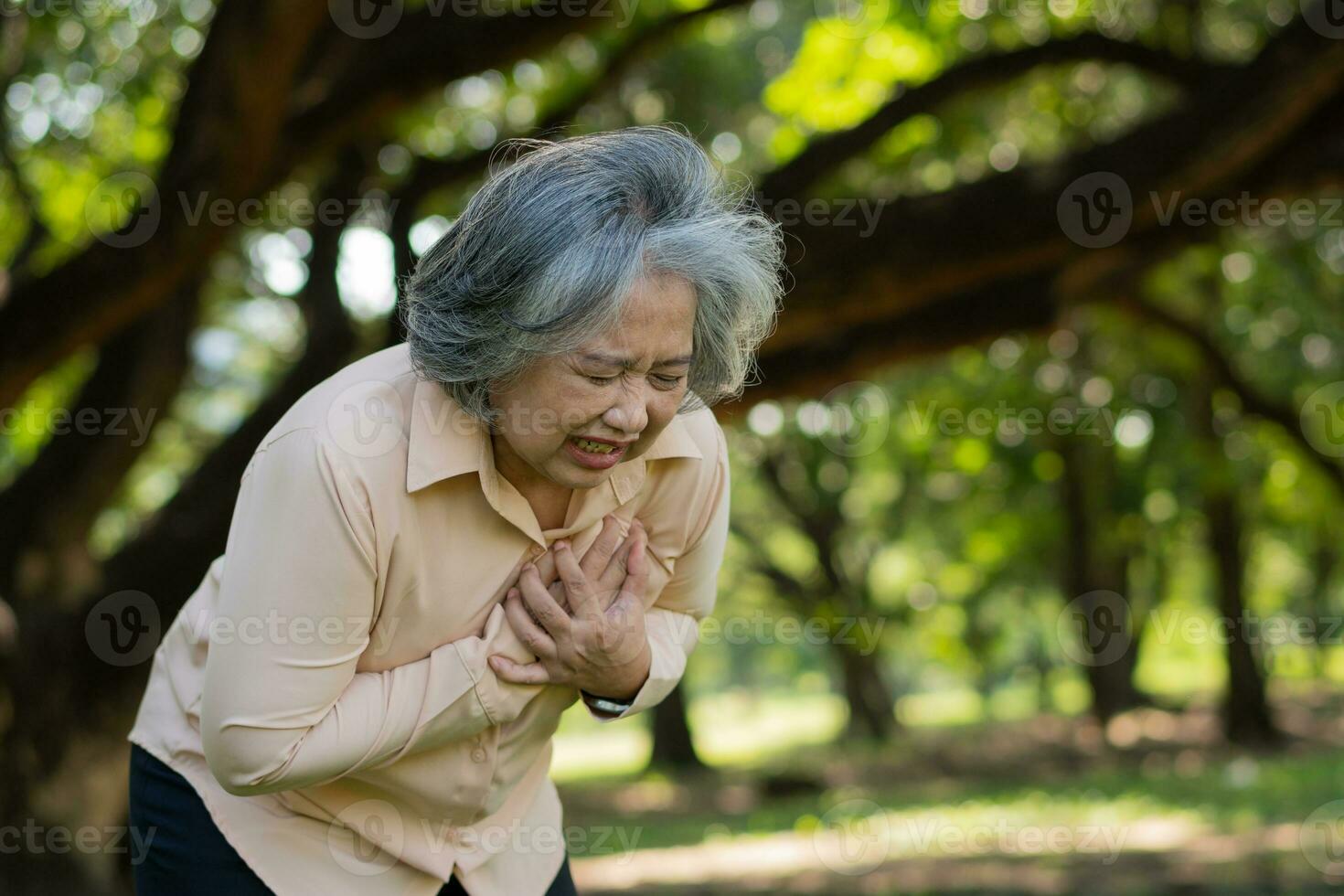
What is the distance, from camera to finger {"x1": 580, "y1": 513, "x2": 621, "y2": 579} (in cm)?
252

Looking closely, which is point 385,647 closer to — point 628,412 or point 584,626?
point 584,626

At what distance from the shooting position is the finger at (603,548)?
252 centimetres

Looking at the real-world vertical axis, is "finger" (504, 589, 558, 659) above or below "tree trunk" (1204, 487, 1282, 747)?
above

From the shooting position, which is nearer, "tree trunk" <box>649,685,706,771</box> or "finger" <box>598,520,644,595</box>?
A: "finger" <box>598,520,644,595</box>

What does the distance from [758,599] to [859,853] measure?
57.0ft

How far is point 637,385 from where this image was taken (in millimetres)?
2217

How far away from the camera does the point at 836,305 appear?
6223mm

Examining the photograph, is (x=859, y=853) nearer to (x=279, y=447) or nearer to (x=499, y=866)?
(x=499, y=866)

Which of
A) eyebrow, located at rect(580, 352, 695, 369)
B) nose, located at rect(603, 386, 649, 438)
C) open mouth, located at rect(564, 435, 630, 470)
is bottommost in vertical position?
open mouth, located at rect(564, 435, 630, 470)

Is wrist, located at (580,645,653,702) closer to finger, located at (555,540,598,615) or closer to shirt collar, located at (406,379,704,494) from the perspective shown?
finger, located at (555,540,598,615)

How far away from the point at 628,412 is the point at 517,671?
543 mm

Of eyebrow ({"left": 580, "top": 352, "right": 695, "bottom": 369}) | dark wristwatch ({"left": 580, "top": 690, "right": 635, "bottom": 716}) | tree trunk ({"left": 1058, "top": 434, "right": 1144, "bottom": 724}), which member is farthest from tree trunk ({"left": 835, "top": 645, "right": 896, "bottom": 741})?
eyebrow ({"left": 580, "top": 352, "right": 695, "bottom": 369})

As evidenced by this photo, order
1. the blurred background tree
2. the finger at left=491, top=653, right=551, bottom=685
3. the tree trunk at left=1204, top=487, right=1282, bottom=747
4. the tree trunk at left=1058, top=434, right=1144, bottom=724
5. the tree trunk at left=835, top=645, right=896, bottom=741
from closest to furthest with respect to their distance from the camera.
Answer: the finger at left=491, top=653, right=551, bottom=685, the blurred background tree, the tree trunk at left=1204, top=487, right=1282, bottom=747, the tree trunk at left=1058, top=434, right=1144, bottom=724, the tree trunk at left=835, top=645, right=896, bottom=741

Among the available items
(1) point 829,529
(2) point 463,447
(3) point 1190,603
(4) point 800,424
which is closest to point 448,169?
(2) point 463,447
